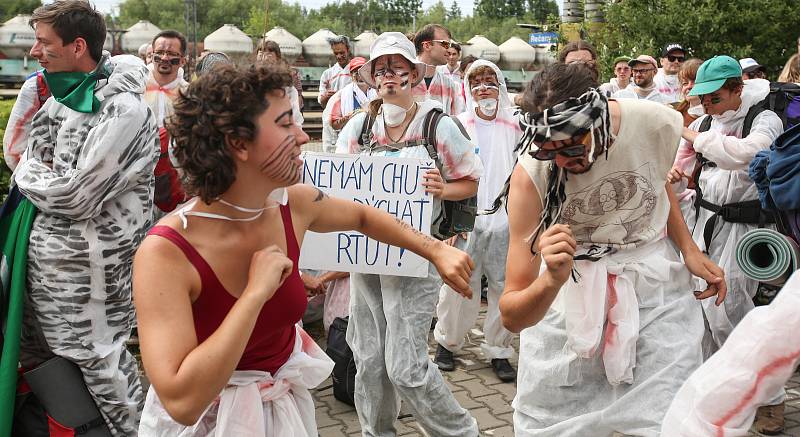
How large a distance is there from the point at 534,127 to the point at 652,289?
85cm

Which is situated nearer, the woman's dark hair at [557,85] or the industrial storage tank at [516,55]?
the woman's dark hair at [557,85]

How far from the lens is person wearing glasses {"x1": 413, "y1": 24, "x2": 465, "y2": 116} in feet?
25.7

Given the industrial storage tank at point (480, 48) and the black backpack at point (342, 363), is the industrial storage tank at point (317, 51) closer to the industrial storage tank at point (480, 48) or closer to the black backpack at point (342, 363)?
the industrial storage tank at point (480, 48)

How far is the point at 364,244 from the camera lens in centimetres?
446

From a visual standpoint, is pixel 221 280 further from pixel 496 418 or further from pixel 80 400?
pixel 496 418

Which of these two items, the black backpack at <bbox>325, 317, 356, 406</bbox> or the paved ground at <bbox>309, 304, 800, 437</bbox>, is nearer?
the paved ground at <bbox>309, 304, 800, 437</bbox>

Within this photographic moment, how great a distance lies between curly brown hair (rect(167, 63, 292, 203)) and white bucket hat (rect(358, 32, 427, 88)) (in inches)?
90.8

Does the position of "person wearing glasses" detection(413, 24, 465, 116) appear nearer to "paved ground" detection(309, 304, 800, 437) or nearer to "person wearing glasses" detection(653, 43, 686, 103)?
"paved ground" detection(309, 304, 800, 437)

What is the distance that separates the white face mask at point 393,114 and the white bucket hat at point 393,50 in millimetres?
242

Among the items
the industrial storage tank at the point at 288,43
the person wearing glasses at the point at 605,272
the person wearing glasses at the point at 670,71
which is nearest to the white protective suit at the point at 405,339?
the person wearing glasses at the point at 605,272

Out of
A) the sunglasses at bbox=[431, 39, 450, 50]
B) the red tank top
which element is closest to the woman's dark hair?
the red tank top

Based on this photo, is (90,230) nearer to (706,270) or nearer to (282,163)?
(282,163)

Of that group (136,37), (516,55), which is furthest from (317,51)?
(516,55)

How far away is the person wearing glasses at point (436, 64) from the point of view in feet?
25.7
